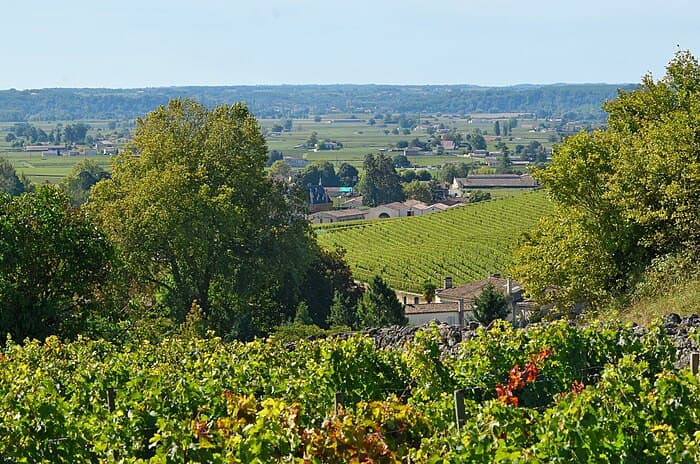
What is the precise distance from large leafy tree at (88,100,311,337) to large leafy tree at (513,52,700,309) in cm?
837

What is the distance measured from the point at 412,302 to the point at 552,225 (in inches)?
1215

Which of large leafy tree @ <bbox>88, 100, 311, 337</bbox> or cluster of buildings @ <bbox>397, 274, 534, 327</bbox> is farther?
cluster of buildings @ <bbox>397, 274, 534, 327</bbox>

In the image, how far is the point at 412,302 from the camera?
57469 mm

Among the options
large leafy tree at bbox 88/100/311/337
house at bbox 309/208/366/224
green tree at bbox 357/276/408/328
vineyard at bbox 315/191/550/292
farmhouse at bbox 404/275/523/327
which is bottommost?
house at bbox 309/208/366/224

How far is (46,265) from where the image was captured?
20172mm

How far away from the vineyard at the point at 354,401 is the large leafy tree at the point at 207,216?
45.7ft

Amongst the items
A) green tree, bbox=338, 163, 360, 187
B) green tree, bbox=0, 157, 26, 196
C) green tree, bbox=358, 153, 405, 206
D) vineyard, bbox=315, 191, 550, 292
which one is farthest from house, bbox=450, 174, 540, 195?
green tree, bbox=0, 157, 26, 196

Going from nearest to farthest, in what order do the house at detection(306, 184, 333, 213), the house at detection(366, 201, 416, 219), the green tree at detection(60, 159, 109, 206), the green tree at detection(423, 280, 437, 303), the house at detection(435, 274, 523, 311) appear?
the house at detection(435, 274, 523, 311)
the green tree at detection(423, 280, 437, 303)
the green tree at detection(60, 159, 109, 206)
the house at detection(366, 201, 416, 219)
the house at detection(306, 184, 333, 213)

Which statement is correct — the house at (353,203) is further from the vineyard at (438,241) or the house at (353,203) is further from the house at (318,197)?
the vineyard at (438,241)

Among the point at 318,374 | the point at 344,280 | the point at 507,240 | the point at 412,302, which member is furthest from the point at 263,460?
the point at 507,240

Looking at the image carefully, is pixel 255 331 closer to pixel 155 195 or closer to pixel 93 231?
pixel 155 195

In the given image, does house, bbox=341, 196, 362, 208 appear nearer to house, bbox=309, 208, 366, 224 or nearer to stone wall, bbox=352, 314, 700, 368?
house, bbox=309, 208, 366, 224

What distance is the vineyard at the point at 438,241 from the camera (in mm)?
63281

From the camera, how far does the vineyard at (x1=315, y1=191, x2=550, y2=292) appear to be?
208 ft
